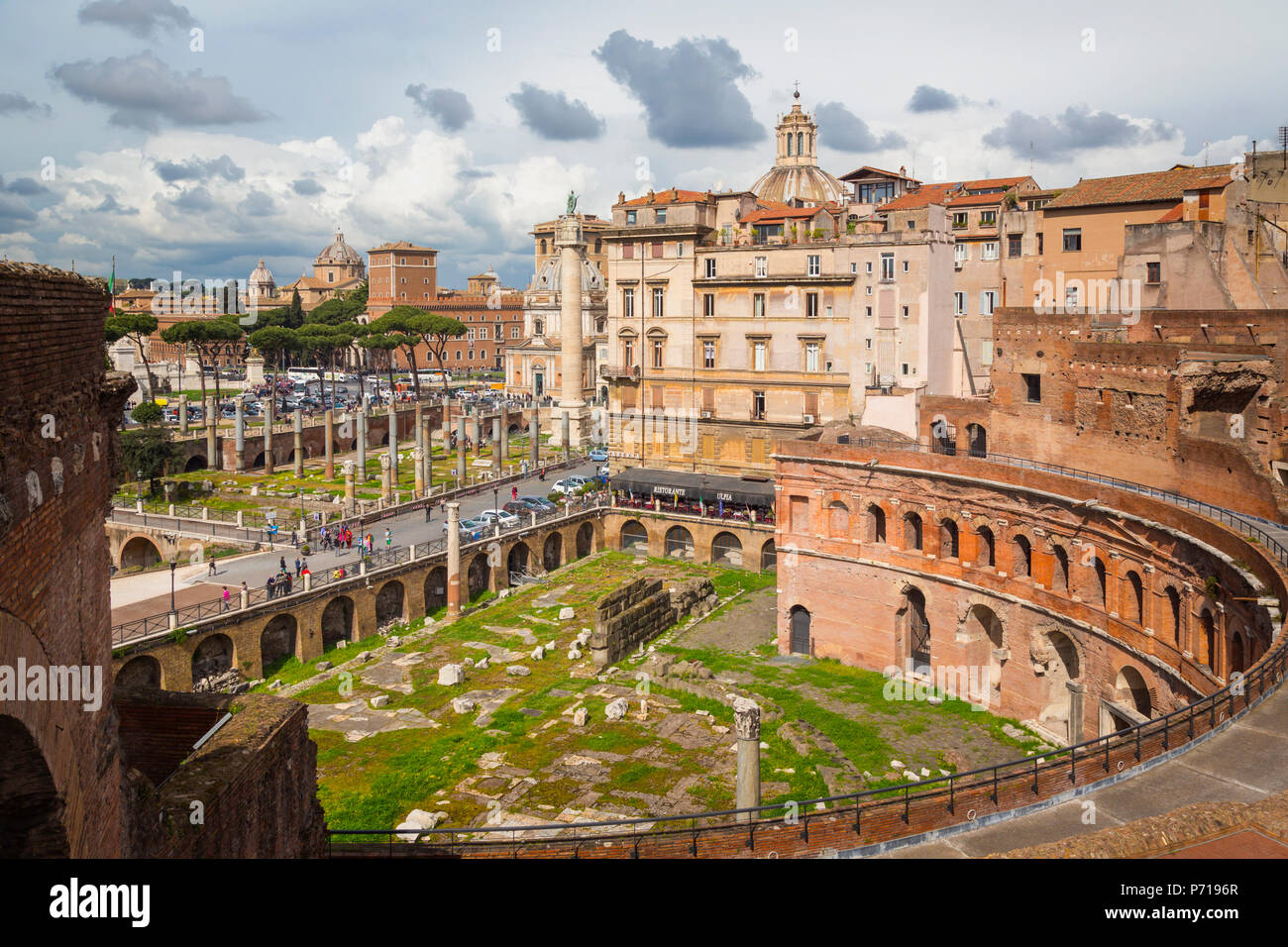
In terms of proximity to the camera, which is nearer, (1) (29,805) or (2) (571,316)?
(1) (29,805)

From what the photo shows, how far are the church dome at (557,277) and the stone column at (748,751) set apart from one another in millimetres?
84151

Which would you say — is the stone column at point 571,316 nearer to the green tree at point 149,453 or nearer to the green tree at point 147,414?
the green tree at point 149,453

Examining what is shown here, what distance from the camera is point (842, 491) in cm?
3388

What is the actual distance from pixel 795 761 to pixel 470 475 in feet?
122

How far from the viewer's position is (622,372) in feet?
170

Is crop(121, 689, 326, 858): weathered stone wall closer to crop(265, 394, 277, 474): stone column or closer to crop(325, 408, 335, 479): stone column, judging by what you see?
crop(325, 408, 335, 479): stone column

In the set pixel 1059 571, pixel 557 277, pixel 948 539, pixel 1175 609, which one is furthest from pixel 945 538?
pixel 557 277

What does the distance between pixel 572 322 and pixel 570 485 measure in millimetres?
11374

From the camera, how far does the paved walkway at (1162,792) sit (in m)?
11.6

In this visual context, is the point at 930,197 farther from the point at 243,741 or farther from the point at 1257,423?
the point at 243,741

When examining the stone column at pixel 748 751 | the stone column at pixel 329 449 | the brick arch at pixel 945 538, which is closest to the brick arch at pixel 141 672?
the stone column at pixel 748 751

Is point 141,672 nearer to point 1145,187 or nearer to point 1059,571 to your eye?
point 1059,571
